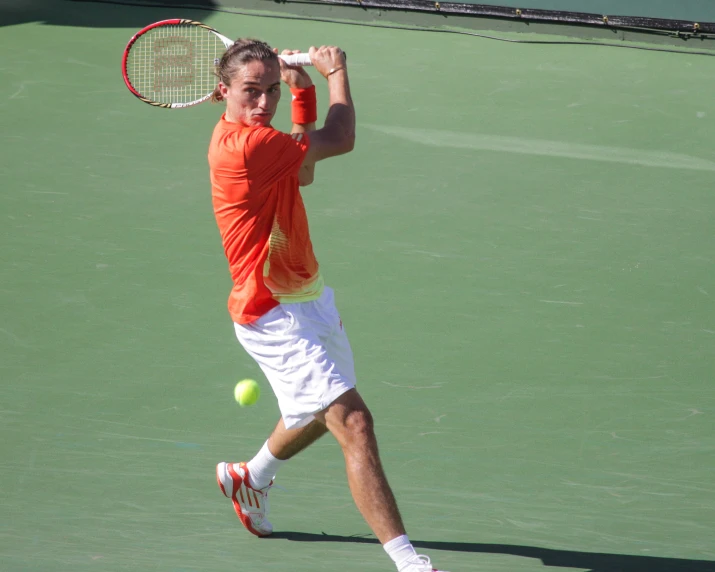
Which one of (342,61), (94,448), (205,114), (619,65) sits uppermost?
(342,61)

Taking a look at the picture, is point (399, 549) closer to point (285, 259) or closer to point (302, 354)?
point (302, 354)

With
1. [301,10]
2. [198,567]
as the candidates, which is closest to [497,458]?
[198,567]

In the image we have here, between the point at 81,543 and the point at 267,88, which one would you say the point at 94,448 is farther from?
the point at 267,88

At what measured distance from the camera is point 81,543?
3.69 metres

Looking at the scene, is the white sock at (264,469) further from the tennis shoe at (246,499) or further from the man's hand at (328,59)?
the man's hand at (328,59)

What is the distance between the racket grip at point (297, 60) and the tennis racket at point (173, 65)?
686mm

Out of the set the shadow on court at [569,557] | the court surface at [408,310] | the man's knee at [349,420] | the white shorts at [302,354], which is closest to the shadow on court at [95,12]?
the court surface at [408,310]

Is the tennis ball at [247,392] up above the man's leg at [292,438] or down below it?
below

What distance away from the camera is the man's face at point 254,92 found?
11.6 ft

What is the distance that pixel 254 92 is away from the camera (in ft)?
11.7

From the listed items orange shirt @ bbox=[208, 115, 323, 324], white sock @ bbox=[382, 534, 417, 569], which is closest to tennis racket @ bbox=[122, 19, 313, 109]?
orange shirt @ bbox=[208, 115, 323, 324]

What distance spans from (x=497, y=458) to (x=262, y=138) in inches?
73.5

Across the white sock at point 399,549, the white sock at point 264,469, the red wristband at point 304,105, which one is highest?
the red wristband at point 304,105

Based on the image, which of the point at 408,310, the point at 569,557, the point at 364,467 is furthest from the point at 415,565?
the point at 408,310
